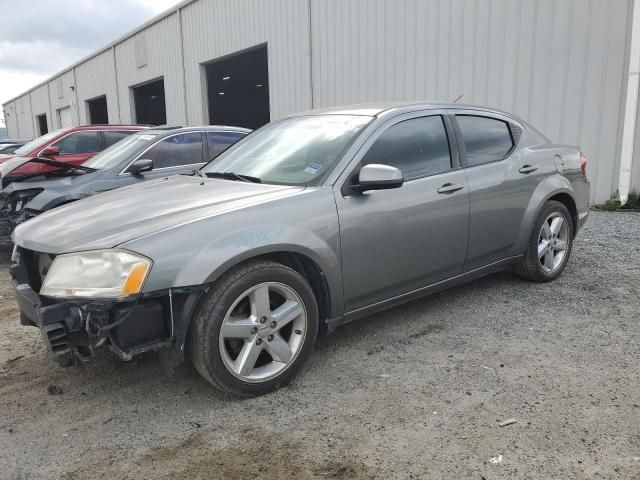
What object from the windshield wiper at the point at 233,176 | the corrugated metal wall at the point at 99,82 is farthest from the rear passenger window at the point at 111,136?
the corrugated metal wall at the point at 99,82

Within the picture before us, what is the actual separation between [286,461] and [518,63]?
8307mm

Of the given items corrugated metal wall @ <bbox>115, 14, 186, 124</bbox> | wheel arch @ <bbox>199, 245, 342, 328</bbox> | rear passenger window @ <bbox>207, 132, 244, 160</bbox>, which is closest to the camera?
wheel arch @ <bbox>199, 245, 342, 328</bbox>

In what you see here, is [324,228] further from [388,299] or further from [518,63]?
[518,63]

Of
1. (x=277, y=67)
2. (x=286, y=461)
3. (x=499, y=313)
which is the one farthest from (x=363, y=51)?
(x=286, y=461)

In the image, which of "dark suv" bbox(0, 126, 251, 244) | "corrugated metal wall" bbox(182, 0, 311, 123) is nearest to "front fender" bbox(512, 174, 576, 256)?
"dark suv" bbox(0, 126, 251, 244)

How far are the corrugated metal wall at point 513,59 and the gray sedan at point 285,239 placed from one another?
14.8ft

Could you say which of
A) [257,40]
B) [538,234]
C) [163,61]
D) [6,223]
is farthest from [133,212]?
[163,61]

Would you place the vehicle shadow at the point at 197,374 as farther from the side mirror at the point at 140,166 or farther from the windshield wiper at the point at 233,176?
the side mirror at the point at 140,166

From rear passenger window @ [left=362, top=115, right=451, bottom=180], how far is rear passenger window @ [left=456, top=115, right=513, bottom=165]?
0.25 meters

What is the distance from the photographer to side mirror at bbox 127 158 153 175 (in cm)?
590

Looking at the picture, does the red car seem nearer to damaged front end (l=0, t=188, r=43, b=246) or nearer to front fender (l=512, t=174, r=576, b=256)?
damaged front end (l=0, t=188, r=43, b=246)

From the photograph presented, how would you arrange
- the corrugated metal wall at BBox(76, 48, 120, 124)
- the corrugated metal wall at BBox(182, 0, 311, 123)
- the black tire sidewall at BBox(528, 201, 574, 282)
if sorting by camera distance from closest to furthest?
the black tire sidewall at BBox(528, 201, 574, 282) → the corrugated metal wall at BBox(182, 0, 311, 123) → the corrugated metal wall at BBox(76, 48, 120, 124)

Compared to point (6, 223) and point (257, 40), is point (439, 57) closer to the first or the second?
point (257, 40)

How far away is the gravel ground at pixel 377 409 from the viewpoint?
91.2 inches
